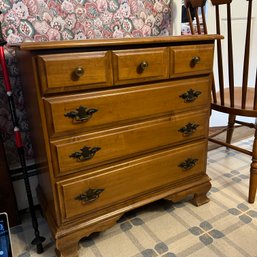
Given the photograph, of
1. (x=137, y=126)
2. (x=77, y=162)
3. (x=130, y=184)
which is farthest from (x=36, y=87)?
(x=130, y=184)

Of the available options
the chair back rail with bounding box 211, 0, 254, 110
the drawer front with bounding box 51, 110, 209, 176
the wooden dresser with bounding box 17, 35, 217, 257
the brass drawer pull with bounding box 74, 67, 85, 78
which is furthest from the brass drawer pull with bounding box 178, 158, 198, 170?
the brass drawer pull with bounding box 74, 67, 85, 78

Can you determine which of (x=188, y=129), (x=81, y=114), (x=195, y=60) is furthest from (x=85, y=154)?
(x=195, y=60)

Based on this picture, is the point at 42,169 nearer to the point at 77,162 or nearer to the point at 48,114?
the point at 77,162

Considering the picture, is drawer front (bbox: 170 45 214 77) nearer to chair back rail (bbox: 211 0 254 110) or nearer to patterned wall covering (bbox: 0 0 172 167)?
chair back rail (bbox: 211 0 254 110)

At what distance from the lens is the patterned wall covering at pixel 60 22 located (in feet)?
4.01

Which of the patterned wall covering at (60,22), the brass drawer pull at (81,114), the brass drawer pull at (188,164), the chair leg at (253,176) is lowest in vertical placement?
the chair leg at (253,176)

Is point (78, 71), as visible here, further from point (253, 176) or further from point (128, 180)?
point (253, 176)

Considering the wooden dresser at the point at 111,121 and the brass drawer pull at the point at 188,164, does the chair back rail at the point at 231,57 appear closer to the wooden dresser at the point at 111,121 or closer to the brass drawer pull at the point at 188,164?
the wooden dresser at the point at 111,121

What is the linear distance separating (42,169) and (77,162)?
0.70ft

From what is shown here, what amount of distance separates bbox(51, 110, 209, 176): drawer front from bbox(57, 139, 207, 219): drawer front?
0.05m

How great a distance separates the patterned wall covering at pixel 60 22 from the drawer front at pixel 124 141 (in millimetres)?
511

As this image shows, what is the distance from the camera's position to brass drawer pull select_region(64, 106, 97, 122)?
0.93m

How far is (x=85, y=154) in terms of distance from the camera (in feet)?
3.30

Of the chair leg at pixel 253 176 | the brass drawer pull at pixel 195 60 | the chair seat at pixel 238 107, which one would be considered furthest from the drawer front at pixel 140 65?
the chair leg at pixel 253 176
